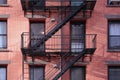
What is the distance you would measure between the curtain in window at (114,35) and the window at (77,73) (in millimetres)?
2254

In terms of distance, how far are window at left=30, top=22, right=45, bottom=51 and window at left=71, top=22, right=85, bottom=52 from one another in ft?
5.75

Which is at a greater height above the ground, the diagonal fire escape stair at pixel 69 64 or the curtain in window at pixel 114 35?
the curtain in window at pixel 114 35

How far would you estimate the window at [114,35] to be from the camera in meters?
24.0

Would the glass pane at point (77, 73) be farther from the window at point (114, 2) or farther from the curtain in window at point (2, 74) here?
the window at point (114, 2)

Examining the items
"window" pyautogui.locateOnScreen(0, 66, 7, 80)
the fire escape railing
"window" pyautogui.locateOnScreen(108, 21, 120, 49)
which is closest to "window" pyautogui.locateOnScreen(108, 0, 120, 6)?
"window" pyautogui.locateOnScreen(108, 21, 120, 49)

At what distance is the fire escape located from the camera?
2248 cm

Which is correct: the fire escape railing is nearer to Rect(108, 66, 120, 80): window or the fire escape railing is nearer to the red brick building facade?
the red brick building facade

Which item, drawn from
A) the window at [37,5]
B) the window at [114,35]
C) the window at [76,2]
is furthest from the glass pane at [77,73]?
the window at [37,5]

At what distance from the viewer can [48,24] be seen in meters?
23.6

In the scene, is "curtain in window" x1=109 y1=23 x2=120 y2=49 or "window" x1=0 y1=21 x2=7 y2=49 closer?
"window" x1=0 y1=21 x2=7 y2=49

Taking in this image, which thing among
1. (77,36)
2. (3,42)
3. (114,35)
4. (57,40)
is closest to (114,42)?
(114,35)

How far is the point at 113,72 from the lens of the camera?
2372 cm

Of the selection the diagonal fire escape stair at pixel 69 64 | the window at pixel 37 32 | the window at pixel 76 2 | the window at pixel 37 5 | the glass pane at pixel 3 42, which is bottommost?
the diagonal fire escape stair at pixel 69 64

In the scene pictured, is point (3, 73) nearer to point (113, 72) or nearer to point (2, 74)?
point (2, 74)
